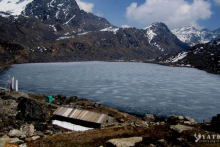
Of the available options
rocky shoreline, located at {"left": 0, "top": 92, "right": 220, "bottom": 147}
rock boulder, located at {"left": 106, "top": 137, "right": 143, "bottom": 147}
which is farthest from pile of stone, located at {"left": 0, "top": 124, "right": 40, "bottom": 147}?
rock boulder, located at {"left": 106, "top": 137, "right": 143, "bottom": 147}

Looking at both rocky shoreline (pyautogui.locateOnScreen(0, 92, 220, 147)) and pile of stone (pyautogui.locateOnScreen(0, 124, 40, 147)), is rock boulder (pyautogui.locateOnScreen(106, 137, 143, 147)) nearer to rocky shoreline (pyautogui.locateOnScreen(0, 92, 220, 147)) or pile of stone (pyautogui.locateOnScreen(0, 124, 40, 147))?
rocky shoreline (pyautogui.locateOnScreen(0, 92, 220, 147))

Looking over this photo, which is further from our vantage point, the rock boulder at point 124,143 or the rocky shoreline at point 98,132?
the rocky shoreline at point 98,132

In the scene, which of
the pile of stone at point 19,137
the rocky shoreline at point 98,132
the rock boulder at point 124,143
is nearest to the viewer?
the rock boulder at point 124,143

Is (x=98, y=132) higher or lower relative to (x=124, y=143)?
lower

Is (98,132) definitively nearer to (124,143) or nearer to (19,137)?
(124,143)

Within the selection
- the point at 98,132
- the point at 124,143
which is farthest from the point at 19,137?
the point at 124,143

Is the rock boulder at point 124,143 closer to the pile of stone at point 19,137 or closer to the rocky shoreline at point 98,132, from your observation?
the rocky shoreline at point 98,132

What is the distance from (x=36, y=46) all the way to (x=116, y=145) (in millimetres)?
164163

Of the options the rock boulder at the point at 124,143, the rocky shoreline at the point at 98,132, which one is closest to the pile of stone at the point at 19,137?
the rocky shoreline at the point at 98,132

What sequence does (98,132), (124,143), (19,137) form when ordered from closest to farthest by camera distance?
1. (124,143)
2. (19,137)
3. (98,132)

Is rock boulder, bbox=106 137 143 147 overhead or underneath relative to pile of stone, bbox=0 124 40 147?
overhead

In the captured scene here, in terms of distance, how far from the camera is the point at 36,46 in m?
159

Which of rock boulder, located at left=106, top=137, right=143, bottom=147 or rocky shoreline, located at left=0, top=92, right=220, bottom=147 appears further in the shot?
rocky shoreline, located at left=0, top=92, right=220, bottom=147

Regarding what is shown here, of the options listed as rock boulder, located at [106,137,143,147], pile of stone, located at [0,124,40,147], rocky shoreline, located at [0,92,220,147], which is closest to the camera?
rock boulder, located at [106,137,143,147]
